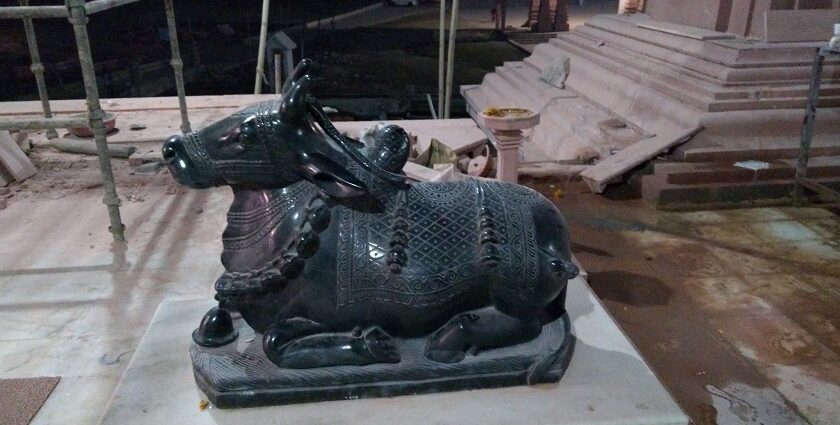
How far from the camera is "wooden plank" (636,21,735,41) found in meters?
5.45

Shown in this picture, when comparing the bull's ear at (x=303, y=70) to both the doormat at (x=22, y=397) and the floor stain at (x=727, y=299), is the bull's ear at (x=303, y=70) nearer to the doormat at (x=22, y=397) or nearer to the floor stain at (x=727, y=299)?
the doormat at (x=22, y=397)

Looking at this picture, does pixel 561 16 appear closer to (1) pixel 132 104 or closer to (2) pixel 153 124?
(1) pixel 132 104

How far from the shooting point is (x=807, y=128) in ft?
13.5

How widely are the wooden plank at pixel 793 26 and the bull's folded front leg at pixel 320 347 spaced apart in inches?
195

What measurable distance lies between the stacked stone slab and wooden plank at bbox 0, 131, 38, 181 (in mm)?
4002

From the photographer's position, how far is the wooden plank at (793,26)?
5.18m

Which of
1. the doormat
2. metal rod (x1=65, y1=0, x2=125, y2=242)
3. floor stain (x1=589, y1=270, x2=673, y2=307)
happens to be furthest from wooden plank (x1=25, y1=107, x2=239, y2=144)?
floor stain (x1=589, y1=270, x2=673, y2=307)

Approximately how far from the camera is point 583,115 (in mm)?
5734

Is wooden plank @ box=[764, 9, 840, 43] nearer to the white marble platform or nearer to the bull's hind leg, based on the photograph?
the white marble platform

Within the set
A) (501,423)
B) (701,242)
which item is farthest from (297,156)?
(701,242)

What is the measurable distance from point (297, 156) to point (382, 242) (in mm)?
314

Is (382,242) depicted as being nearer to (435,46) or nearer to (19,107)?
(19,107)

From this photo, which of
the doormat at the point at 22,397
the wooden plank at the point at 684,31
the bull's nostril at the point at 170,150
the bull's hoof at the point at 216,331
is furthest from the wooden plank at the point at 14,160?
the wooden plank at the point at 684,31

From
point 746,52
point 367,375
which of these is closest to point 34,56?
point 367,375
